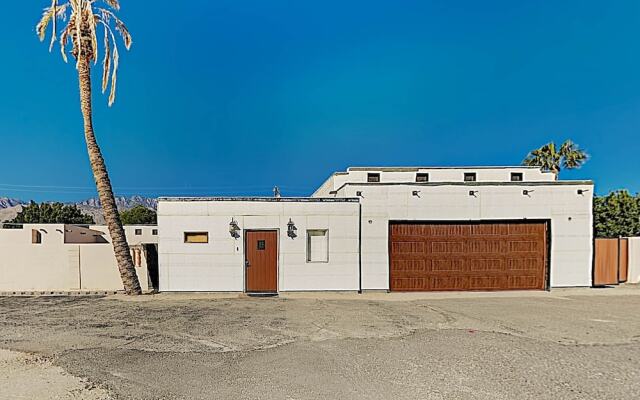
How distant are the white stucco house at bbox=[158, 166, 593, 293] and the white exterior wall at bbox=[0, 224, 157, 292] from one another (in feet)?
7.95

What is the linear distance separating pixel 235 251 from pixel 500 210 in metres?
10.0

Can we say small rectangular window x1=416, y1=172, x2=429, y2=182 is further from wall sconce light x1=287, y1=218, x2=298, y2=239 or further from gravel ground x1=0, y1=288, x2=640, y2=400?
gravel ground x1=0, y1=288, x2=640, y2=400

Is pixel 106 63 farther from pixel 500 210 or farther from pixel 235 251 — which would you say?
pixel 500 210

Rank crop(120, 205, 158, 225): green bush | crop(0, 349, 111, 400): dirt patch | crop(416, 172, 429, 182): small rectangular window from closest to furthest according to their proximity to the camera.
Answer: crop(0, 349, 111, 400): dirt patch < crop(416, 172, 429, 182): small rectangular window < crop(120, 205, 158, 225): green bush

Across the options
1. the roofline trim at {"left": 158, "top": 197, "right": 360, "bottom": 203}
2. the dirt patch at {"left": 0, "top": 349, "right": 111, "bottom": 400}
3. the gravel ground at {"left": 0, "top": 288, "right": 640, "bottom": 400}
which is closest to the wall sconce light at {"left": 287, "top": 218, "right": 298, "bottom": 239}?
the roofline trim at {"left": 158, "top": 197, "right": 360, "bottom": 203}

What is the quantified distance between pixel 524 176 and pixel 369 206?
42.5ft

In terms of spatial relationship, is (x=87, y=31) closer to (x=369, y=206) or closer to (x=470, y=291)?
(x=369, y=206)

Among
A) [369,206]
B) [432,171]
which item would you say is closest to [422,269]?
[369,206]

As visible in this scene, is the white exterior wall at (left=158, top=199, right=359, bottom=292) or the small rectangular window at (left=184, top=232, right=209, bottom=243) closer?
the white exterior wall at (left=158, top=199, right=359, bottom=292)

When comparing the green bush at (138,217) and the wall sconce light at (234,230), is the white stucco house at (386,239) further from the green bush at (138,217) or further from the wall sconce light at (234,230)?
the green bush at (138,217)

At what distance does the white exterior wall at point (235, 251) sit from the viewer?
14922 millimetres

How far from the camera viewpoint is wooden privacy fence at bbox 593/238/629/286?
1587 cm

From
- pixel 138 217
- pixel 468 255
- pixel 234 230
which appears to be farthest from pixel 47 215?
pixel 468 255

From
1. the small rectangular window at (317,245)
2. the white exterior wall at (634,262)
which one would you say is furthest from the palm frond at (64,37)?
the white exterior wall at (634,262)
